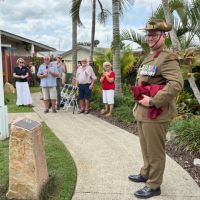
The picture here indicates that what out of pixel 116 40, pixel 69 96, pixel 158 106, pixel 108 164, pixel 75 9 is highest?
pixel 75 9

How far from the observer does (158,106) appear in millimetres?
4469

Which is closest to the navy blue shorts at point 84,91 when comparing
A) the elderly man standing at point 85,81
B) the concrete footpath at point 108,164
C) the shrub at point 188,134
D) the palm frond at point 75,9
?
the elderly man standing at point 85,81

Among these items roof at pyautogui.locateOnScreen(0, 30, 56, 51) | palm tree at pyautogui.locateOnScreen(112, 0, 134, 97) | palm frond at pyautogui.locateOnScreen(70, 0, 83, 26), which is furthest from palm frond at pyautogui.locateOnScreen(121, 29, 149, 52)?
roof at pyautogui.locateOnScreen(0, 30, 56, 51)

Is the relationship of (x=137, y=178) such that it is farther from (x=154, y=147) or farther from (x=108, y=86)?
(x=108, y=86)

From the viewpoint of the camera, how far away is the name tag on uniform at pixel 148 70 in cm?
450

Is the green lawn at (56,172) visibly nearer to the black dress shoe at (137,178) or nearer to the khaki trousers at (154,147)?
the black dress shoe at (137,178)

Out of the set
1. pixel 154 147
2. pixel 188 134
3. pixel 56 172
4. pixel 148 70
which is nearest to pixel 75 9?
pixel 188 134

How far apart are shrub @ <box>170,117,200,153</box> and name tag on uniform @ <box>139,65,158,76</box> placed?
2.42 metres

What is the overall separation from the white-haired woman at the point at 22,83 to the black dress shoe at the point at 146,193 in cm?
909

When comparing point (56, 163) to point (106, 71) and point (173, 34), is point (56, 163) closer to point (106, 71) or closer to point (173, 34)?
point (173, 34)

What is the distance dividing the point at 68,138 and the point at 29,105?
19.1ft

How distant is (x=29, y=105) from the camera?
13773 millimetres

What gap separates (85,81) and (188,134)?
5.05m

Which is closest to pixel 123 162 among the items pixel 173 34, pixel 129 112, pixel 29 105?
pixel 173 34
